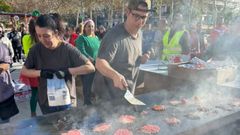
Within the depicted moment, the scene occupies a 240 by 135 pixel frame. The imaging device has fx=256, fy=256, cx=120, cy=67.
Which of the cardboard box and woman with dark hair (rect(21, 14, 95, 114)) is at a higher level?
woman with dark hair (rect(21, 14, 95, 114))

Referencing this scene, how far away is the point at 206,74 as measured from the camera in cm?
361

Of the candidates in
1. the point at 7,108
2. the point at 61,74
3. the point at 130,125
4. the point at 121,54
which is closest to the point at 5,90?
the point at 7,108

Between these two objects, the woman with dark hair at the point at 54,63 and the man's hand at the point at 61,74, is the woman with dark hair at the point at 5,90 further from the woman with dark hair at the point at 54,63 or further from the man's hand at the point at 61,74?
the man's hand at the point at 61,74

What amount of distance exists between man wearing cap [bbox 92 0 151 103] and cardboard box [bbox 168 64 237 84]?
1195mm

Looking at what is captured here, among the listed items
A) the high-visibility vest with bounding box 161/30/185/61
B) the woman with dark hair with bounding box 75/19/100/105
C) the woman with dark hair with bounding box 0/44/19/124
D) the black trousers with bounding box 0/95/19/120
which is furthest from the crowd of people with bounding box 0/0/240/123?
the high-visibility vest with bounding box 161/30/185/61

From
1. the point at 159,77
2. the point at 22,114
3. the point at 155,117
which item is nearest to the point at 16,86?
the point at 22,114

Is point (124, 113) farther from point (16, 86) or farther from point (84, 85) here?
point (16, 86)

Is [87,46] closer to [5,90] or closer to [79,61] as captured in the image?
[5,90]

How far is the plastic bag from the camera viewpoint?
2369 mm

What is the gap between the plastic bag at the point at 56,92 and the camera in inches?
93.3

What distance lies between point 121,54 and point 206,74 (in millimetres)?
1619

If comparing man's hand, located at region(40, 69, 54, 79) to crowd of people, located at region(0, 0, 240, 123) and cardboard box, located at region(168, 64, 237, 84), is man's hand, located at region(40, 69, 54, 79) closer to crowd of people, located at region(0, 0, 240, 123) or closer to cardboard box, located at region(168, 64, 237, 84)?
crowd of people, located at region(0, 0, 240, 123)

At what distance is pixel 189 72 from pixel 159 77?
2.32ft

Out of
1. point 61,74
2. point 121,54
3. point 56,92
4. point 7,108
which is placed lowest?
point 7,108
